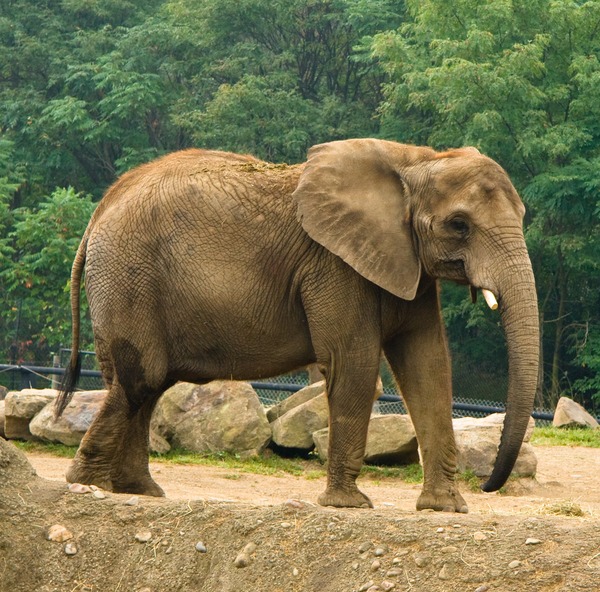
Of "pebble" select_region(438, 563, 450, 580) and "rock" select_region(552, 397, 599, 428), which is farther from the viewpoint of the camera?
"rock" select_region(552, 397, 599, 428)

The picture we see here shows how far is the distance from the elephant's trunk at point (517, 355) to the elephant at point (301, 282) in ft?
0.98

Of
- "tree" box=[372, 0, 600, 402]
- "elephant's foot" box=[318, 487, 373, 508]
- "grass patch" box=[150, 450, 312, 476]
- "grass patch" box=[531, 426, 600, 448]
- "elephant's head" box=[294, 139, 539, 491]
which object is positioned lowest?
"grass patch" box=[150, 450, 312, 476]

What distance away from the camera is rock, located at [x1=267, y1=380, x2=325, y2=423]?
13.7 metres

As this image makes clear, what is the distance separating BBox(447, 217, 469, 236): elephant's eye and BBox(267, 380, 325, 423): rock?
5.71m

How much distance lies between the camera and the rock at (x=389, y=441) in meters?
12.6

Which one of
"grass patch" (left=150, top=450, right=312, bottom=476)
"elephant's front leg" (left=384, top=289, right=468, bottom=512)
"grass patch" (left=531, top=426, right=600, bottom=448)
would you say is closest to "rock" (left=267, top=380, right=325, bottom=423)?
"grass patch" (left=150, top=450, right=312, bottom=476)

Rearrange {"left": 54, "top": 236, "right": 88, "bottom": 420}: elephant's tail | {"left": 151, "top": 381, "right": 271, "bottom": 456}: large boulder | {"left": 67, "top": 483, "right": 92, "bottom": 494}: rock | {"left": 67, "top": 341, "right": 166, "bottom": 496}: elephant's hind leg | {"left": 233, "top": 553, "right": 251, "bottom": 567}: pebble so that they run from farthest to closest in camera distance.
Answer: {"left": 151, "top": 381, "right": 271, "bottom": 456}: large boulder < {"left": 54, "top": 236, "right": 88, "bottom": 420}: elephant's tail < {"left": 67, "top": 341, "right": 166, "bottom": 496}: elephant's hind leg < {"left": 67, "top": 483, "right": 92, "bottom": 494}: rock < {"left": 233, "top": 553, "right": 251, "bottom": 567}: pebble

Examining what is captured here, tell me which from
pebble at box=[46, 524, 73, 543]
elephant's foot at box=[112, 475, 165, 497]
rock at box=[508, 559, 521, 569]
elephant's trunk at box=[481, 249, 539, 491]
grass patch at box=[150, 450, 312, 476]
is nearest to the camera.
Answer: rock at box=[508, 559, 521, 569]

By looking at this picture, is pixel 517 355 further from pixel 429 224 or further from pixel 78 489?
pixel 78 489

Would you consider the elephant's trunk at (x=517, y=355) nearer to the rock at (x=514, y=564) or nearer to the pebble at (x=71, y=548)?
the rock at (x=514, y=564)

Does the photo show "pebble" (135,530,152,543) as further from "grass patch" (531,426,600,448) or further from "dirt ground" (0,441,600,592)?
"grass patch" (531,426,600,448)

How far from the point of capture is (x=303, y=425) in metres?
13.0

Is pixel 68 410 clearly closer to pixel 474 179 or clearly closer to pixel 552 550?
pixel 474 179

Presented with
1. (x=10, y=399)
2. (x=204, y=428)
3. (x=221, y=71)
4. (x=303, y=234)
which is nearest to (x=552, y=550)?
(x=303, y=234)
